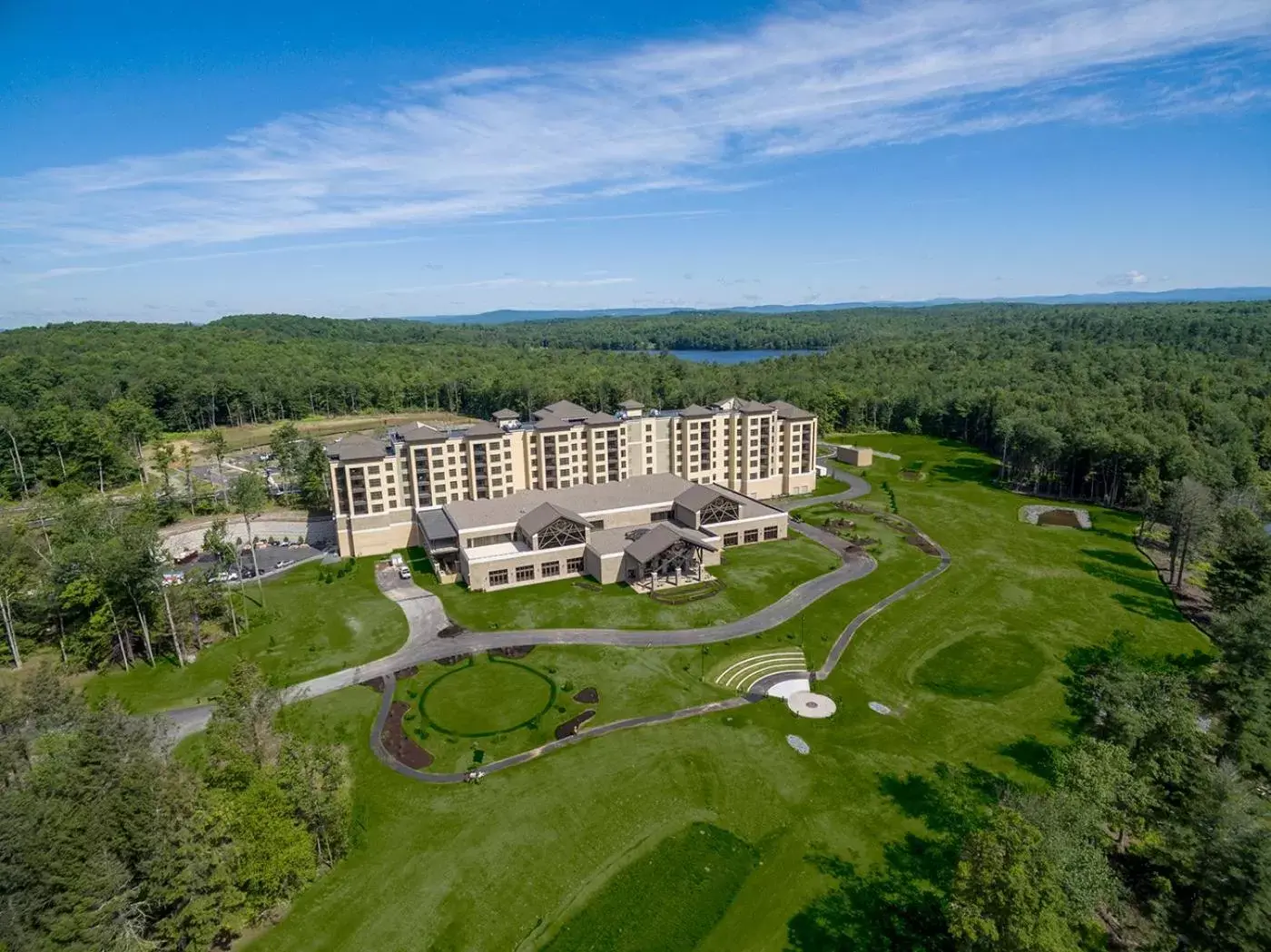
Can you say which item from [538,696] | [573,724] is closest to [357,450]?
[538,696]

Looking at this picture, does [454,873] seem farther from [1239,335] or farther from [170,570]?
[1239,335]

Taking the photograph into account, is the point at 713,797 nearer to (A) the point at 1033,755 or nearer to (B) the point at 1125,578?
(A) the point at 1033,755

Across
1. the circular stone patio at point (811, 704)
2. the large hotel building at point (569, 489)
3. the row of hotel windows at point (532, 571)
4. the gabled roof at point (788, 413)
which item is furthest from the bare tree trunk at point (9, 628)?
the gabled roof at point (788, 413)

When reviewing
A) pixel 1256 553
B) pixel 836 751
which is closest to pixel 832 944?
pixel 836 751

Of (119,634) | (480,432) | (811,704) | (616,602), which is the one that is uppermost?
(480,432)

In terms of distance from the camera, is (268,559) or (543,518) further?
(268,559)

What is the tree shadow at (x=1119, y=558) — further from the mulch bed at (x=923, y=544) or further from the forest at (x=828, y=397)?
the mulch bed at (x=923, y=544)

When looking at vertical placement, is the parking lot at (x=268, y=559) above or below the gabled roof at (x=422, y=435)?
below
